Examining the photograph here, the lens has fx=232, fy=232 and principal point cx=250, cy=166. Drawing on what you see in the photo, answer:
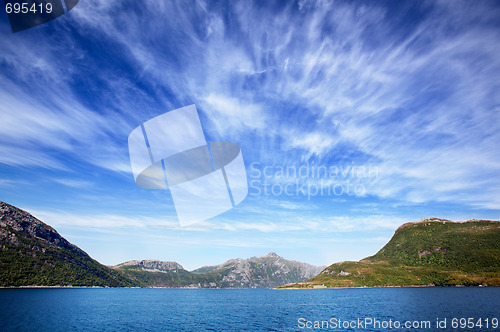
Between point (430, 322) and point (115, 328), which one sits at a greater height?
point (430, 322)

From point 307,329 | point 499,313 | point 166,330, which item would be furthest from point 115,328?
point 499,313

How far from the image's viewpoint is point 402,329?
151 ft

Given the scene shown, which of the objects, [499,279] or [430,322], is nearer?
[430,322]

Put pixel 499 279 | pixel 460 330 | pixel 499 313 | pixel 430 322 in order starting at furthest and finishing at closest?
pixel 499 279
pixel 499 313
pixel 430 322
pixel 460 330

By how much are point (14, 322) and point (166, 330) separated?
35.9 metres

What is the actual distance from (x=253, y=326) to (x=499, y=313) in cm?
6433

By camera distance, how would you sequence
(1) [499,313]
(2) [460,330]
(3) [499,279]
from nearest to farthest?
(2) [460,330]
(1) [499,313]
(3) [499,279]

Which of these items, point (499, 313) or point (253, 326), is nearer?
point (253, 326)

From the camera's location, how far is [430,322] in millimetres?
52031

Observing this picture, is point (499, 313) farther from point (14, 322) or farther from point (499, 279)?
point (499, 279)

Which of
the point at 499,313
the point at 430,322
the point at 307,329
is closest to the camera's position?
the point at 307,329

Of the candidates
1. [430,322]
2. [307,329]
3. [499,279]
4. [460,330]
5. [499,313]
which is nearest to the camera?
[460,330]

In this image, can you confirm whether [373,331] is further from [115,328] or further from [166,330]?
[115,328]

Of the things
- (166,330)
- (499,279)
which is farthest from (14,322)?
(499,279)
